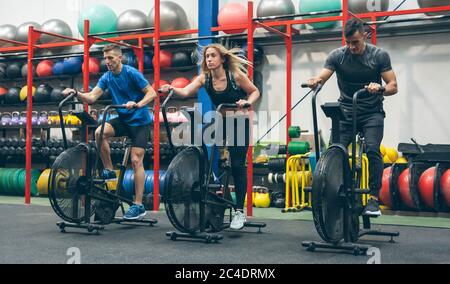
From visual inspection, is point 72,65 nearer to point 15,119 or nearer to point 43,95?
point 43,95

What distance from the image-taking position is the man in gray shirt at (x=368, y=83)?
3.39 m

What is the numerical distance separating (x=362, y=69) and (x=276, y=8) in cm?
299

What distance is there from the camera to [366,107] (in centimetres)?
346

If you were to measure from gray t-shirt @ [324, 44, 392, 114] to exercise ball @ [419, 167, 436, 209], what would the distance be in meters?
1.98

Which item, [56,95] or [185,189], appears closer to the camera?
[185,189]

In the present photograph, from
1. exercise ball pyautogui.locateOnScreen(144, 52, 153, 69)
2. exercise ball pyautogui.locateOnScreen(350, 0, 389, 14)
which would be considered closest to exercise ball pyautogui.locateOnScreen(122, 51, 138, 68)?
exercise ball pyautogui.locateOnScreen(144, 52, 153, 69)

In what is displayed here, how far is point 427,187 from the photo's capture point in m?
5.20

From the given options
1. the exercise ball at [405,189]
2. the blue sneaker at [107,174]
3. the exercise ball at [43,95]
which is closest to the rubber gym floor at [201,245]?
the blue sneaker at [107,174]

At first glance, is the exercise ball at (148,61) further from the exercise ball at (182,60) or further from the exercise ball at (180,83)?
the exercise ball at (180,83)

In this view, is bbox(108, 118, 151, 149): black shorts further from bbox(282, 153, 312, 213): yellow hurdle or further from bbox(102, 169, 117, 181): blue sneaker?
bbox(282, 153, 312, 213): yellow hurdle

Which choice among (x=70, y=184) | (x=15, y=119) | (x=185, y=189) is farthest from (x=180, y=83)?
(x=185, y=189)

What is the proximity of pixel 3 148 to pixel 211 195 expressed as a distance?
4.69 meters

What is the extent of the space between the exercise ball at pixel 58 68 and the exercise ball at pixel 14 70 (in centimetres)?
57
